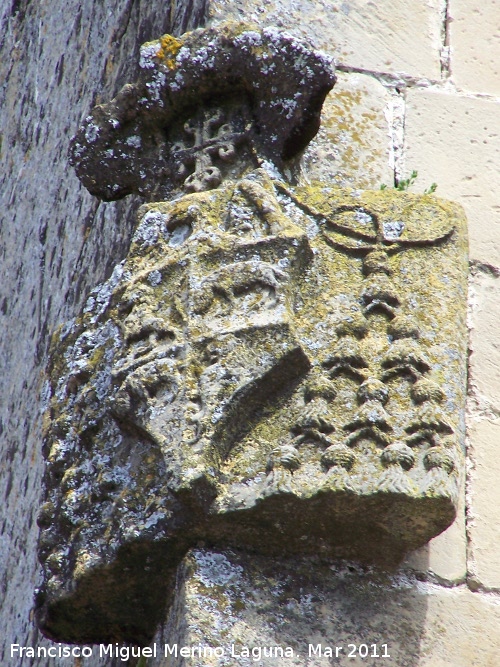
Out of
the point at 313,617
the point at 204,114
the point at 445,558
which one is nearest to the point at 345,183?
the point at 204,114

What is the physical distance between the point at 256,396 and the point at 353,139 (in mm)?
806

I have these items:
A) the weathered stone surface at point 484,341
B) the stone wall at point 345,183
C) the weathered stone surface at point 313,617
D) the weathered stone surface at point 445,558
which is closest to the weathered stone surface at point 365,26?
the stone wall at point 345,183

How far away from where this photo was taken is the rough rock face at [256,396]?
1918 millimetres

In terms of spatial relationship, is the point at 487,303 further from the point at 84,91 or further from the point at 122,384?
the point at 84,91

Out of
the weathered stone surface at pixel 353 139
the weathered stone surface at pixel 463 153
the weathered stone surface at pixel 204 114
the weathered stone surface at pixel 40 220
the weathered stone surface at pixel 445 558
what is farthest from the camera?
the weathered stone surface at pixel 40 220

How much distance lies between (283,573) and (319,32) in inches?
49.2

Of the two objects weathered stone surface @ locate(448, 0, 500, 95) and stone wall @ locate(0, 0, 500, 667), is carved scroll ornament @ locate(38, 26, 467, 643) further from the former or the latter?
weathered stone surface @ locate(448, 0, 500, 95)

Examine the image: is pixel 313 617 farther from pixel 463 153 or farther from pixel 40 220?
pixel 40 220

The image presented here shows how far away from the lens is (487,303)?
248cm

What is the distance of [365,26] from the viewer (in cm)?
275

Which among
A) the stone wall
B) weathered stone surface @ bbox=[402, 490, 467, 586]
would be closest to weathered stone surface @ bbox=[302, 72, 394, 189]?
the stone wall

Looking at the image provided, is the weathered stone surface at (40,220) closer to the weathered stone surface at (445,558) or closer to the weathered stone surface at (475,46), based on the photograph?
the weathered stone surface at (475,46)

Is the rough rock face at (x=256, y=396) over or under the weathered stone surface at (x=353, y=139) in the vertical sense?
under

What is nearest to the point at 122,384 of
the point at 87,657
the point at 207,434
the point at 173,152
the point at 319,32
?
the point at 207,434
